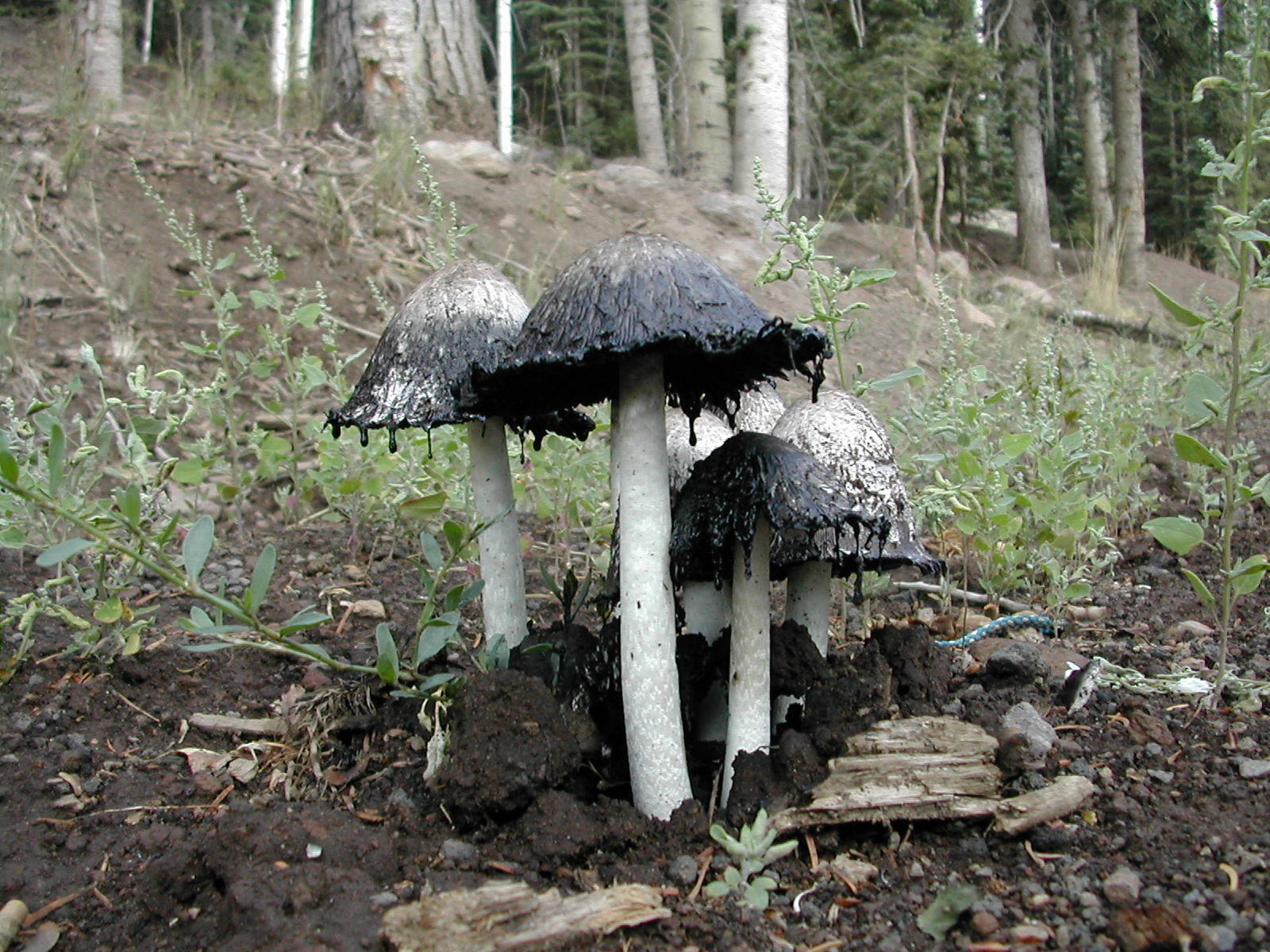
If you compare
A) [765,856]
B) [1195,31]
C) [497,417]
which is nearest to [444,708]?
[497,417]

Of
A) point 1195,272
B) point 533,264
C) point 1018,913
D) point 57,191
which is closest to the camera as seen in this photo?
point 1018,913

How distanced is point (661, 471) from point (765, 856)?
754 mm

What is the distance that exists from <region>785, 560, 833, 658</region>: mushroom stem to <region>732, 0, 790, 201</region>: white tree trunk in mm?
7070

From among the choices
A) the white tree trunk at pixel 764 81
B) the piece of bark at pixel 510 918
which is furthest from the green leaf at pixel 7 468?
the white tree trunk at pixel 764 81

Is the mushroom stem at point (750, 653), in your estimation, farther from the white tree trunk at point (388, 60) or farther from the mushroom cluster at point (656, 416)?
the white tree trunk at point (388, 60)

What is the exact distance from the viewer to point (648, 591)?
201 centimetres

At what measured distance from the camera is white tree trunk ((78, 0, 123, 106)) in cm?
1216

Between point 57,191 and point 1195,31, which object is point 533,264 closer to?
point 57,191

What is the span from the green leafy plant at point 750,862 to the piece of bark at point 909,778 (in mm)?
A: 163

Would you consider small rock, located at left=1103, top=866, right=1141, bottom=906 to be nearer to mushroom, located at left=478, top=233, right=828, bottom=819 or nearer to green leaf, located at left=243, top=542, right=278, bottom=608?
mushroom, located at left=478, top=233, right=828, bottom=819

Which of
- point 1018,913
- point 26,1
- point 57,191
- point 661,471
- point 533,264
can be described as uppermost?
point 26,1

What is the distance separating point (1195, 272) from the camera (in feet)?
62.5

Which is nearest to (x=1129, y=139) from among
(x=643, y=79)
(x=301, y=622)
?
(x=643, y=79)

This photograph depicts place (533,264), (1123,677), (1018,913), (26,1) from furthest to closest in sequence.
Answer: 1. (26,1)
2. (533,264)
3. (1123,677)
4. (1018,913)
